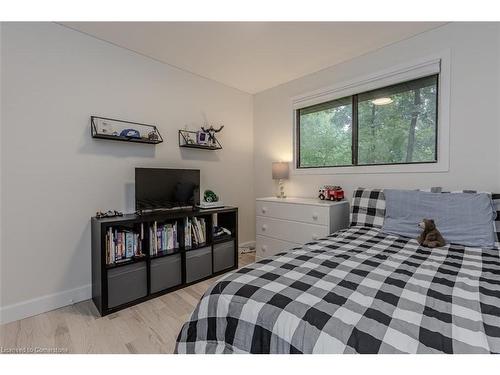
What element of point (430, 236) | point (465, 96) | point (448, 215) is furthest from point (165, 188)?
point (465, 96)

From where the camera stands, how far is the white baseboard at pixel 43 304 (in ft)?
5.76

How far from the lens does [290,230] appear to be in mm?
2611

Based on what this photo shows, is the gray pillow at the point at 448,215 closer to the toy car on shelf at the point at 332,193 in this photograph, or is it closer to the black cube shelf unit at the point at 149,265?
the toy car on shelf at the point at 332,193

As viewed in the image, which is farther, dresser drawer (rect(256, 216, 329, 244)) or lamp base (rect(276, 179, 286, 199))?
lamp base (rect(276, 179, 286, 199))

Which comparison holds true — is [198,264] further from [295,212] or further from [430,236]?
[430,236]

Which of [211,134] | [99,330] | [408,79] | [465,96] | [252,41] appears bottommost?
[99,330]

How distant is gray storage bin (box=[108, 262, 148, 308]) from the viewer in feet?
6.21

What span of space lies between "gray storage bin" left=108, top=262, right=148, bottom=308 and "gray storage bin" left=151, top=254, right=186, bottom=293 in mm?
78

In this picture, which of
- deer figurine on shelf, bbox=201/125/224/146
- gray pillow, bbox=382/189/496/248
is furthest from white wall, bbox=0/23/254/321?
gray pillow, bbox=382/189/496/248

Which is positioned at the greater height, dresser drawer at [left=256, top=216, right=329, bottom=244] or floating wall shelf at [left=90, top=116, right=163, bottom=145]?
floating wall shelf at [left=90, top=116, right=163, bottom=145]

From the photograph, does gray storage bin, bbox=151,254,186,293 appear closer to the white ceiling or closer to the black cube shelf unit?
the black cube shelf unit

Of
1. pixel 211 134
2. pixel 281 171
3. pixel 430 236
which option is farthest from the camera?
pixel 281 171

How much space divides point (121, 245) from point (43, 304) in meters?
0.71
